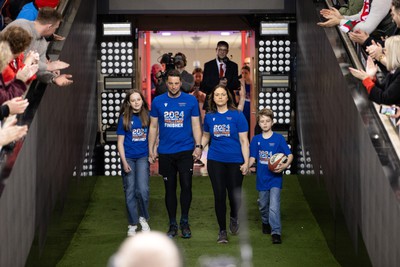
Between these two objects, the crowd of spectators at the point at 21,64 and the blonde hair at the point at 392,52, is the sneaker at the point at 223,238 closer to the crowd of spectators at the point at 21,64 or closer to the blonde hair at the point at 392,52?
the crowd of spectators at the point at 21,64

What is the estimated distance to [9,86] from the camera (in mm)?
6047

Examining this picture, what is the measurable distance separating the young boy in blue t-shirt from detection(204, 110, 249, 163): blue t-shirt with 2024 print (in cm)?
22

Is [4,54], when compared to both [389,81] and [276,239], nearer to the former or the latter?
[389,81]

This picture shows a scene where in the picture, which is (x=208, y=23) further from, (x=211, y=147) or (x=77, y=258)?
(x=77, y=258)

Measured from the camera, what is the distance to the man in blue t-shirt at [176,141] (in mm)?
8039

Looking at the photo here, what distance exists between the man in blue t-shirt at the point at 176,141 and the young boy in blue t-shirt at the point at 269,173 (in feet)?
1.94

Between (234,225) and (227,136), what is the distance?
90 centimetres

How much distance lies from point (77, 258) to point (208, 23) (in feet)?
17.8

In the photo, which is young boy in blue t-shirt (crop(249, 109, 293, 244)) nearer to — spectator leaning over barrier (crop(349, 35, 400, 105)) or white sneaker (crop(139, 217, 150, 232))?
white sneaker (crop(139, 217, 150, 232))

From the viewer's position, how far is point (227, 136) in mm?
8008

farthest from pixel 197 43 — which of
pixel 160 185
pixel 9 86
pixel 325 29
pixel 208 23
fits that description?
pixel 9 86

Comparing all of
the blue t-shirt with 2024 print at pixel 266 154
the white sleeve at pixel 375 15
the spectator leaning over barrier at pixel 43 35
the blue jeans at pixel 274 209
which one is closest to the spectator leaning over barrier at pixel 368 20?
the white sleeve at pixel 375 15

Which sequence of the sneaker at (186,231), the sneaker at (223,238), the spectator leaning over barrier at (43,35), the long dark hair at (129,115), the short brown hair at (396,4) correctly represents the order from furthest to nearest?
the long dark hair at (129,115) < the sneaker at (186,231) < the sneaker at (223,238) < the spectator leaning over barrier at (43,35) < the short brown hair at (396,4)

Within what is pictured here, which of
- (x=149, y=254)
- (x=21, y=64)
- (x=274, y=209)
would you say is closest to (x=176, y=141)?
(x=274, y=209)
